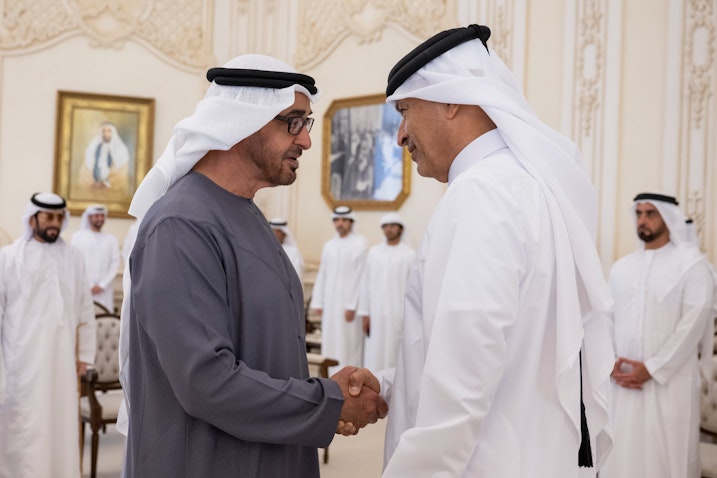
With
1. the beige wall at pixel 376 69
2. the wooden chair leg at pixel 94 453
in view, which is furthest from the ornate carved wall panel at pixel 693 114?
the wooden chair leg at pixel 94 453

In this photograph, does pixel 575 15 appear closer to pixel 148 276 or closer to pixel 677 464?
pixel 677 464

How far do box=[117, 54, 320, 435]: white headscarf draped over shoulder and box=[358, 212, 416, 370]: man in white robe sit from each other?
6.98m

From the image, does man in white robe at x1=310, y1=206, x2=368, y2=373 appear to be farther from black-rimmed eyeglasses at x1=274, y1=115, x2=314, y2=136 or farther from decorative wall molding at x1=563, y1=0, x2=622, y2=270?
black-rimmed eyeglasses at x1=274, y1=115, x2=314, y2=136

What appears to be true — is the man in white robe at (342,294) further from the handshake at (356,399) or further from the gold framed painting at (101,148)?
the handshake at (356,399)

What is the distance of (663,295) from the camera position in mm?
5039

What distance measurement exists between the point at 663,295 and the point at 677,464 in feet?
3.27

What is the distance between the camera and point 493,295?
1.84 metres

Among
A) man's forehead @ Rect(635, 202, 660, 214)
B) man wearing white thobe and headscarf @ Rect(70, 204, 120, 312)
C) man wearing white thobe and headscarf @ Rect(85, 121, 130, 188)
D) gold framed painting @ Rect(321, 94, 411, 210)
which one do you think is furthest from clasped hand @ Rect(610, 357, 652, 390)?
man wearing white thobe and headscarf @ Rect(85, 121, 130, 188)

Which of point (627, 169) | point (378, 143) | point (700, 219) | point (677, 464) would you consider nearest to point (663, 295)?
point (677, 464)

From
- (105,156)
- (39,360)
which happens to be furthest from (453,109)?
(105,156)

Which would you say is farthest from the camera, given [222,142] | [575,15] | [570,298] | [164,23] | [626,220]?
[164,23]

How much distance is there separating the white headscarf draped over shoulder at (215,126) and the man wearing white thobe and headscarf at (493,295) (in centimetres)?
33

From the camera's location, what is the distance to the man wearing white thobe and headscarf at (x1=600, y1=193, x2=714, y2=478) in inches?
193

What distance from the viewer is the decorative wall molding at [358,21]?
9852 mm
